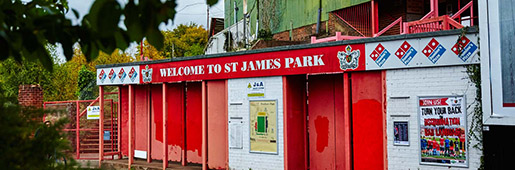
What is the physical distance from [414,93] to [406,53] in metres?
0.78

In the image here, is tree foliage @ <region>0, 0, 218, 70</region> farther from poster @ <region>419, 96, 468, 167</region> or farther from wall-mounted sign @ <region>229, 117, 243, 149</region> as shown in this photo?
wall-mounted sign @ <region>229, 117, 243, 149</region>

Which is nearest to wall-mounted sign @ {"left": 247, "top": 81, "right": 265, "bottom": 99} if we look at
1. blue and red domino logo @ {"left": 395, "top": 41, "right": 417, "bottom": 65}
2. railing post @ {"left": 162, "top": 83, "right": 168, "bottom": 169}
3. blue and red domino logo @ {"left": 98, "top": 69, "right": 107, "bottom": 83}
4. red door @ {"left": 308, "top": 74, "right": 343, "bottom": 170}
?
red door @ {"left": 308, "top": 74, "right": 343, "bottom": 170}

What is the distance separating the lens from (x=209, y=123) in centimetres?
1477

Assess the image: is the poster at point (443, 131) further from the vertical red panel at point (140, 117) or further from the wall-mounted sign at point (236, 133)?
the vertical red panel at point (140, 117)

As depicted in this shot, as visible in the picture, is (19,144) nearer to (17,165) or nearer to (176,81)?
(17,165)

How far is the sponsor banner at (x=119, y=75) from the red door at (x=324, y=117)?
19.8 ft

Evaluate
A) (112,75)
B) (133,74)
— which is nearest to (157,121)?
(133,74)

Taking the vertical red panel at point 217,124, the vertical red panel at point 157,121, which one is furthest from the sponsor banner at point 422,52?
the vertical red panel at point 157,121

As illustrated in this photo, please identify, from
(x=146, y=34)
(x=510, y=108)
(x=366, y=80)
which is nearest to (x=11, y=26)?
(x=146, y=34)

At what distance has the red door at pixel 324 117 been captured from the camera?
41.7 ft

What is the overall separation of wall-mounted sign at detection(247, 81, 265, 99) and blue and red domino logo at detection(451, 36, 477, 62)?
4832 mm

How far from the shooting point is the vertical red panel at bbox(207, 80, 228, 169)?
14453 mm

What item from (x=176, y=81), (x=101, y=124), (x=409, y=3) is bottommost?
(x=101, y=124)

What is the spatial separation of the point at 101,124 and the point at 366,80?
977 cm
